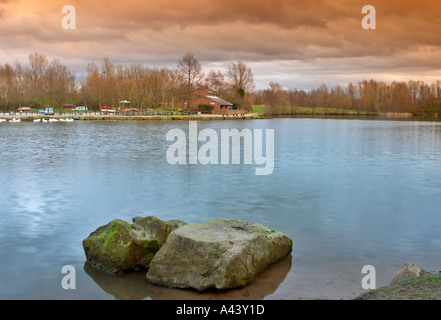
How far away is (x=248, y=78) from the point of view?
10588cm

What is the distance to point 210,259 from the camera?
7090 mm

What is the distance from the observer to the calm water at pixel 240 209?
745 cm

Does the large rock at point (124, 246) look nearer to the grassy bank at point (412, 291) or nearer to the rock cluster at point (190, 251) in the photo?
the rock cluster at point (190, 251)

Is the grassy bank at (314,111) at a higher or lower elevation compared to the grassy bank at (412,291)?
higher

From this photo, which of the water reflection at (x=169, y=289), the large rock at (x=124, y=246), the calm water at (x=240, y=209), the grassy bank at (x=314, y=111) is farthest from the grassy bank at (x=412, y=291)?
the grassy bank at (x=314, y=111)

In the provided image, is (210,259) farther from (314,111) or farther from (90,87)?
(314,111)

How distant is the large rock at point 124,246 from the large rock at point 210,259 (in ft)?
1.78

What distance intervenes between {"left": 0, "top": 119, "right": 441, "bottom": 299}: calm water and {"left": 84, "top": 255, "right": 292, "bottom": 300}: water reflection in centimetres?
2

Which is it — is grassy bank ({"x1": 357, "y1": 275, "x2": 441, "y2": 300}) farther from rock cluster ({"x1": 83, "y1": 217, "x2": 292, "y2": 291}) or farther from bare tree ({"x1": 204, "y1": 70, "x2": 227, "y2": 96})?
bare tree ({"x1": 204, "y1": 70, "x2": 227, "y2": 96})

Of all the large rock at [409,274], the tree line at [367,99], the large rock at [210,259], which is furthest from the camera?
the tree line at [367,99]

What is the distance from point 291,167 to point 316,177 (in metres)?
2.71

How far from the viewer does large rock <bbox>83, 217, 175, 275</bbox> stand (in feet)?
25.5

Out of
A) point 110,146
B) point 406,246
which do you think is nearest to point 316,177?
point 406,246

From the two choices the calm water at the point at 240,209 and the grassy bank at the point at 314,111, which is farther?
the grassy bank at the point at 314,111
